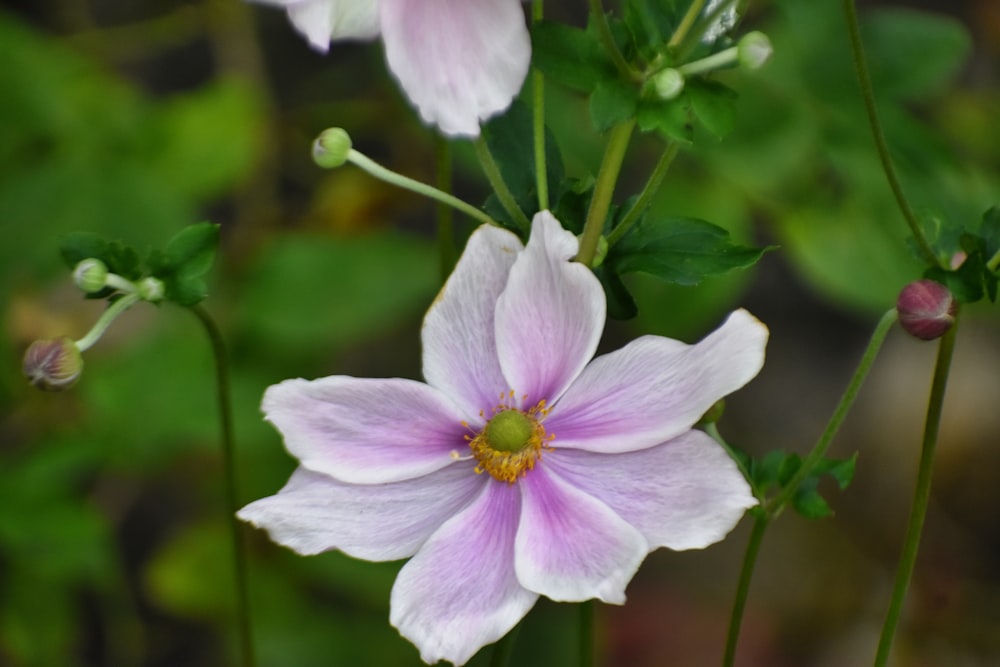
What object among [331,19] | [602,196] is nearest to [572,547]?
[602,196]

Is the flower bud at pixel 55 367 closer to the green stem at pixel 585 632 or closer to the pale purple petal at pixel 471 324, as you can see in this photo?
the pale purple petal at pixel 471 324

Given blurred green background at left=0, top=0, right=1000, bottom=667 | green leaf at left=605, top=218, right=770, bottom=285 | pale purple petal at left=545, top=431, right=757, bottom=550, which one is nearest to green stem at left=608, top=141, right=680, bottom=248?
green leaf at left=605, top=218, right=770, bottom=285

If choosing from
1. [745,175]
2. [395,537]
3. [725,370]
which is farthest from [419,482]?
[745,175]

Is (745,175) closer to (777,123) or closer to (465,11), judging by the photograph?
(777,123)

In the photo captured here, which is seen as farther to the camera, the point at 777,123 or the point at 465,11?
the point at 777,123

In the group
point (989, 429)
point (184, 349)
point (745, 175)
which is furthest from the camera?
point (989, 429)

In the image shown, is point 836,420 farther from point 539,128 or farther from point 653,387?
point 539,128

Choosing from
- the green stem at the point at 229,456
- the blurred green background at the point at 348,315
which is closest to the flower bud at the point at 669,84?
the green stem at the point at 229,456
